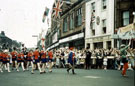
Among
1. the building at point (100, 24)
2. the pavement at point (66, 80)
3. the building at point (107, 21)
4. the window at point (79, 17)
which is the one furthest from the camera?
the window at point (79, 17)

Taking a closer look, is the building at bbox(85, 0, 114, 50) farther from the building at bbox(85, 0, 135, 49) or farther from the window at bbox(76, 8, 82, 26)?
the window at bbox(76, 8, 82, 26)

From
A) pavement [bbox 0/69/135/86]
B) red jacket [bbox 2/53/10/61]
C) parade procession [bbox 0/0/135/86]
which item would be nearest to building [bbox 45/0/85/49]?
parade procession [bbox 0/0/135/86]

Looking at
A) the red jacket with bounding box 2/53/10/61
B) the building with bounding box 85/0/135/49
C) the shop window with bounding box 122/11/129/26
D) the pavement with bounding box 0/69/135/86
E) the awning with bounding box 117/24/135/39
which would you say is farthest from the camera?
the shop window with bounding box 122/11/129/26

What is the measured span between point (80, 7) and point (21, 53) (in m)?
21.9

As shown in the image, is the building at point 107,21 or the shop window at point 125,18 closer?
the building at point 107,21

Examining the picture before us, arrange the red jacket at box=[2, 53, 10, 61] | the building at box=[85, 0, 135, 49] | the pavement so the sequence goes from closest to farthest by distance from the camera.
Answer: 1. the pavement
2. the red jacket at box=[2, 53, 10, 61]
3. the building at box=[85, 0, 135, 49]

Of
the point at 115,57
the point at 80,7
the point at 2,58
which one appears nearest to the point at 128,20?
the point at 115,57

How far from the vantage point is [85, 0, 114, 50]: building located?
3106 centimetres

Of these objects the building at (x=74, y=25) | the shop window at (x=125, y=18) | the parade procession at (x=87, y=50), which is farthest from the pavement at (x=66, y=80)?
the building at (x=74, y=25)

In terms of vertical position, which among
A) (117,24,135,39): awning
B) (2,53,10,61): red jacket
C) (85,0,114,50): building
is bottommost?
(2,53,10,61): red jacket

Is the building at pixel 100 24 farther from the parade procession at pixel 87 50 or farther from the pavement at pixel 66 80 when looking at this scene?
the pavement at pixel 66 80

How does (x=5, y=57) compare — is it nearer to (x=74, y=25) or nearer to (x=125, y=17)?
(x=125, y=17)

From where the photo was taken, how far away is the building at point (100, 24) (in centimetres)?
3106

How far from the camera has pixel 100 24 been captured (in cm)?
3322
